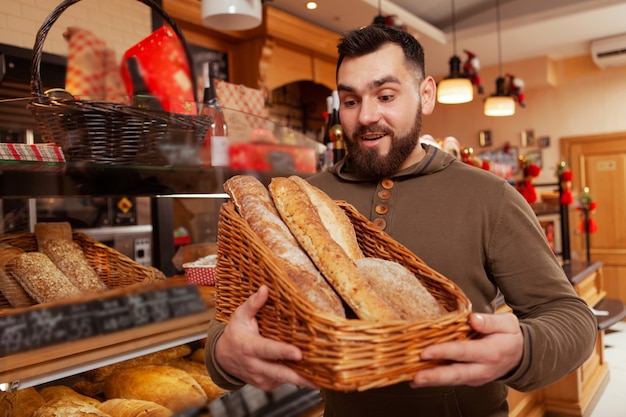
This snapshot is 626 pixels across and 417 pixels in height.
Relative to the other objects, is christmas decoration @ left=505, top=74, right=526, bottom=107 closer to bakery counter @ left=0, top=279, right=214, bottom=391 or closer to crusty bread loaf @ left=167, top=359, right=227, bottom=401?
crusty bread loaf @ left=167, top=359, right=227, bottom=401

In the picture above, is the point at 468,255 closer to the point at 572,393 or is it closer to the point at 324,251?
the point at 324,251

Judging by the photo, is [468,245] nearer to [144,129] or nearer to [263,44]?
[144,129]

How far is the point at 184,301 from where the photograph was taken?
1.06 meters

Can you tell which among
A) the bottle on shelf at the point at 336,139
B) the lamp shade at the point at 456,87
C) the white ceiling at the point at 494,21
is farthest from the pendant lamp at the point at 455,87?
the bottle on shelf at the point at 336,139

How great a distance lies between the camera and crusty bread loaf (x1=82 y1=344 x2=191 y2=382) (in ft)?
4.76

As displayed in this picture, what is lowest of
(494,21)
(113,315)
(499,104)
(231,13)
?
(113,315)

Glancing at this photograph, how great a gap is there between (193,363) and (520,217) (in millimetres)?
1048

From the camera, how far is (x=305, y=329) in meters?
0.77

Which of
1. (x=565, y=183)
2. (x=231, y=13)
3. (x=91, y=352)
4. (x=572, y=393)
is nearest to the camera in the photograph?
(x=91, y=352)

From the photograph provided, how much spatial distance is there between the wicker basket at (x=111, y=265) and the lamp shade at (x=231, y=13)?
46.7 inches

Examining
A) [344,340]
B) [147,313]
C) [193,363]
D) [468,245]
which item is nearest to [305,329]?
[344,340]


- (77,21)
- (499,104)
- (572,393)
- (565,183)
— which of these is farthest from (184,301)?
(499,104)

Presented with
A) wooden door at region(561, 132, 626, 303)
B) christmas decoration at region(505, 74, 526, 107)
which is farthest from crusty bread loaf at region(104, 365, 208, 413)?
wooden door at region(561, 132, 626, 303)

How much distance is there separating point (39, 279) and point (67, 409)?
31 centimetres
